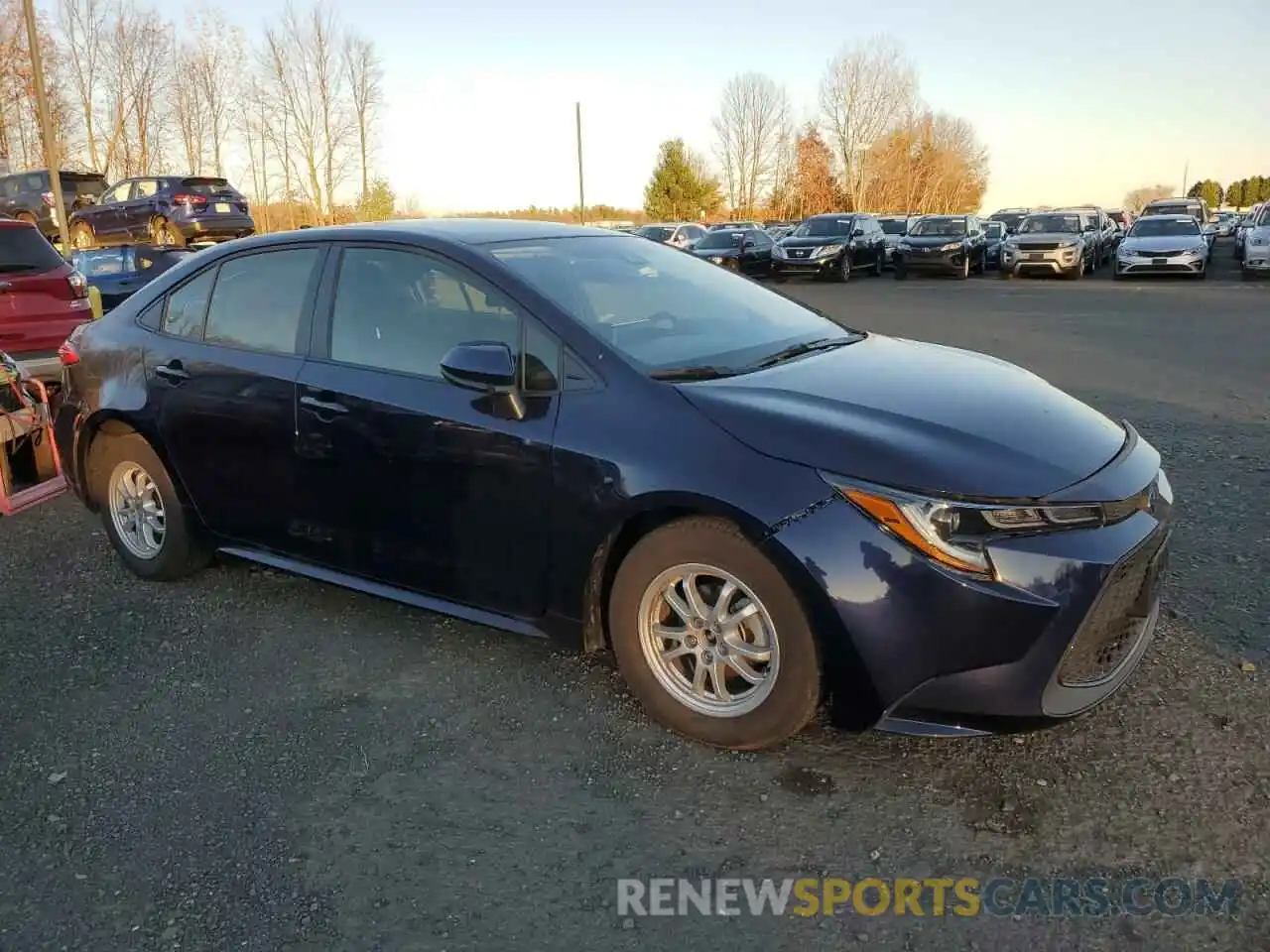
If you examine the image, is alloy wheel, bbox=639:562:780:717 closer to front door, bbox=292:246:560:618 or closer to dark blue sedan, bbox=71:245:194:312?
front door, bbox=292:246:560:618

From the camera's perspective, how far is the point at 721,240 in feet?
88.8

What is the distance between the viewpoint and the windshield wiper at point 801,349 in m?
3.54

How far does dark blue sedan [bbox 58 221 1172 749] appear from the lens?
8.91ft

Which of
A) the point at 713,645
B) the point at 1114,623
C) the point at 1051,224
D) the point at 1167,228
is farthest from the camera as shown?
the point at 1051,224

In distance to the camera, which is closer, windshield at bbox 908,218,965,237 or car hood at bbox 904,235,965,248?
car hood at bbox 904,235,965,248

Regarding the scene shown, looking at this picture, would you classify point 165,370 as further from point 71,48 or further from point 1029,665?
point 71,48

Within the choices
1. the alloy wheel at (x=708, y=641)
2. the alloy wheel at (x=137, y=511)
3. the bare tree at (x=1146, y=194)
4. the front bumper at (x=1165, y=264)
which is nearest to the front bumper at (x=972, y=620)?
the alloy wheel at (x=708, y=641)

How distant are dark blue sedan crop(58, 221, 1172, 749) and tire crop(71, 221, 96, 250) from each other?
24.3 meters

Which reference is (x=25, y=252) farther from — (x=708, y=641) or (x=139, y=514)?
(x=708, y=641)

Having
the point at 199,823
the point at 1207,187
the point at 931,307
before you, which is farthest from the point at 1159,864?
the point at 1207,187

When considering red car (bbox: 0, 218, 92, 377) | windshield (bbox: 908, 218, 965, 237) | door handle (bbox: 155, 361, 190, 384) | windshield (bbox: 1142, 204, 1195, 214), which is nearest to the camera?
door handle (bbox: 155, 361, 190, 384)

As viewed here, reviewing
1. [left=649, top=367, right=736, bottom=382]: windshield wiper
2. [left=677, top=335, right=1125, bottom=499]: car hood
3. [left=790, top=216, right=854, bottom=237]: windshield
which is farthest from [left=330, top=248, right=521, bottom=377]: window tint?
[left=790, top=216, right=854, bottom=237]: windshield

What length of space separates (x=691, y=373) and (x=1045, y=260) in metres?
23.5

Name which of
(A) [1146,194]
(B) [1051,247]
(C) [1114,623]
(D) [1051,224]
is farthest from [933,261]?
(A) [1146,194]
